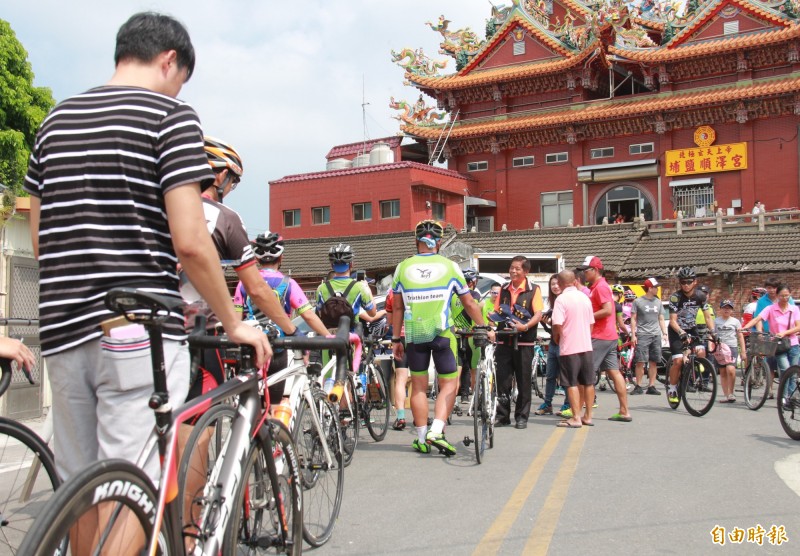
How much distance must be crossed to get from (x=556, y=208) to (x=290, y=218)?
44.3ft

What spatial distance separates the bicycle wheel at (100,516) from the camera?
2098 millimetres

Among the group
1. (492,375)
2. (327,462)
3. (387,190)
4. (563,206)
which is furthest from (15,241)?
(563,206)

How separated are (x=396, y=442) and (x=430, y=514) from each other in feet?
10.4

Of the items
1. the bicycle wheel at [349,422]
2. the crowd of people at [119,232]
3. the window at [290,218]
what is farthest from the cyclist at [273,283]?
the window at [290,218]

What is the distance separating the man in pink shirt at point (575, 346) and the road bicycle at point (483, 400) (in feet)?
6.26

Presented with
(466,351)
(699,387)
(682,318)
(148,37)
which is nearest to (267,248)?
(148,37)

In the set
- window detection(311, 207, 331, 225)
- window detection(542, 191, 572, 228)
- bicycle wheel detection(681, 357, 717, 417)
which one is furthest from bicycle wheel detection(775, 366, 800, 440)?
window detection(311, 207, 331, 225)

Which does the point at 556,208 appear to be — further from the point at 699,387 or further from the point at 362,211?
the point at 699,387

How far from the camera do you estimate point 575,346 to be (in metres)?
9.83

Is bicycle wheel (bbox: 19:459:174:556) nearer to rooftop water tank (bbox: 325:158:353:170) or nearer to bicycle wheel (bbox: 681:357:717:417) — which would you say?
bicycle wheel (bbox: 681:357:717:417)

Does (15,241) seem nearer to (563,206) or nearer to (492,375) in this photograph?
(492,375)

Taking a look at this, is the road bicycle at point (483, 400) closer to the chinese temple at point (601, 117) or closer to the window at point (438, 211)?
the chinese temple at point (601, 117)

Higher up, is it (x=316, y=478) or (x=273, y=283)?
(x=273, y=283)

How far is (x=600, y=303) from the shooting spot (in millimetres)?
10898
